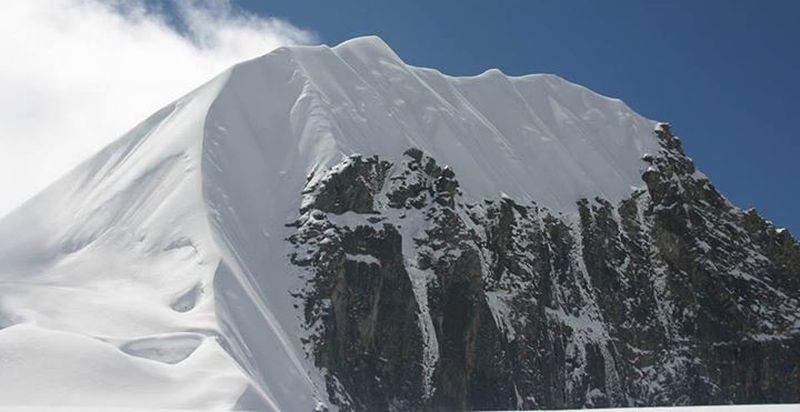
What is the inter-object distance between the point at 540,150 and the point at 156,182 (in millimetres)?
40401

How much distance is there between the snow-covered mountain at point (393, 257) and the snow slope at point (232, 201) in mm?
223

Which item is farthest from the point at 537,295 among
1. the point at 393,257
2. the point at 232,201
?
the point at 232,201

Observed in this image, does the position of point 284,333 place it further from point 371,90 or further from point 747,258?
point 747,258

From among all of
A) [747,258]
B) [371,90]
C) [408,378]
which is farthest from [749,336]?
[371,90]

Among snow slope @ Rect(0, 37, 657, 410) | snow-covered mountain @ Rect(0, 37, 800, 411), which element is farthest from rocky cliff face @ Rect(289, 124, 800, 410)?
snow slope @ Rect(0, 37, 657, 410)

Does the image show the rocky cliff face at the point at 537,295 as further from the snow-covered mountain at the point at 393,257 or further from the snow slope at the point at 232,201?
the snow slope at the point at 232,201

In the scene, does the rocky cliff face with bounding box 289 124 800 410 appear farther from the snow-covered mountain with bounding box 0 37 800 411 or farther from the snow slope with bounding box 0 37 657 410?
the snow slope with bounding box 0 37 657 410

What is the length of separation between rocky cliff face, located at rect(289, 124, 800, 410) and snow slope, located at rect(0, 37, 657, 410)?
9.48 feet

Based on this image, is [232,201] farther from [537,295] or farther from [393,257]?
[537,295]

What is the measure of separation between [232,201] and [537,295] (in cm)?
2503

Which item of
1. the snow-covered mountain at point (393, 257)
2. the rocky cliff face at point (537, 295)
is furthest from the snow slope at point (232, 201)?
the rocky cliff face at point (537, 295)

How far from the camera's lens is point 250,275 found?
5794cm

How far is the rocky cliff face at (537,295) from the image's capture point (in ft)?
202

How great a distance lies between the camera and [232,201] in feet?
211
